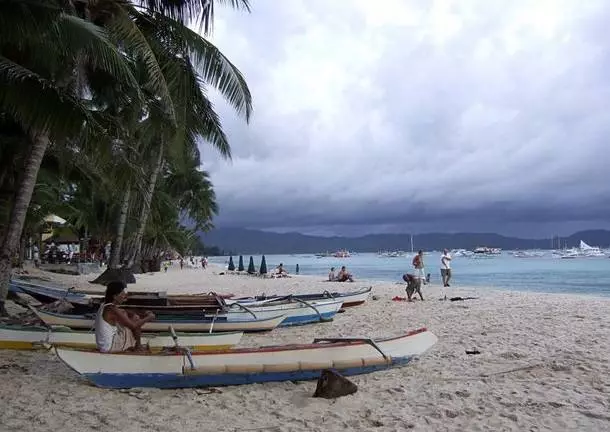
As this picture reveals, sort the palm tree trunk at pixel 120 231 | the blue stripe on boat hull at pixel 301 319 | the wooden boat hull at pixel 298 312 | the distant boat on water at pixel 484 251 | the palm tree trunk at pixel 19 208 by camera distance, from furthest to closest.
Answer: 1. the distant boat on water at pixel 484 251
2. the palm tree trunk at pixel 120 231
3. the blue stripe on boat hull at pixel 301 319
4. the wooden boat hull at pixel 298 312
5. the palm tree trunk at pixel 19 208

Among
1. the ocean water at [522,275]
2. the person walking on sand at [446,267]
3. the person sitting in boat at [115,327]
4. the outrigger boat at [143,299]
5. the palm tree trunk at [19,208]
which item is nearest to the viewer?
the person sitting in boat at [115,327]

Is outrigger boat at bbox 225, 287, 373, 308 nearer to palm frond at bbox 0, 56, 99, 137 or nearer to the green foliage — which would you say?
the green foliage

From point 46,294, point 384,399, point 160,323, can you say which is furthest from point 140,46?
point 384,399

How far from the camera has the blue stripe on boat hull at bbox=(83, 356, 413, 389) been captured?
557 cm

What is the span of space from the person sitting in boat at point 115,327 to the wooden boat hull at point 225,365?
0.97 ft

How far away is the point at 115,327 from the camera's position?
593 cm

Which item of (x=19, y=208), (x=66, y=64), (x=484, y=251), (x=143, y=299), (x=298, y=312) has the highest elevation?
(x=66, y=64)

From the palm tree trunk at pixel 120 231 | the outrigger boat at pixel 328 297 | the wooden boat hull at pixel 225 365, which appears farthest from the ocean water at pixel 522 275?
the wooden boat hull at pixel 225 365

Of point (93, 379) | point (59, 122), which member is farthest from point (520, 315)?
point (59, 122)

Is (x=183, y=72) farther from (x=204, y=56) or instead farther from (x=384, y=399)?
(x=384, y=399)

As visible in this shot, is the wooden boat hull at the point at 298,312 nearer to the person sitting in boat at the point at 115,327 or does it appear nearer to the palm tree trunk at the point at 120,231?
the person sitting in boat at the point at 115,327

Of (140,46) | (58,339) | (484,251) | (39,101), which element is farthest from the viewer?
(484,251)

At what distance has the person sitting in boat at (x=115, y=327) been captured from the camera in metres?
5.82

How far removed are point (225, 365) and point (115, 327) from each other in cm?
134
